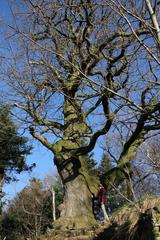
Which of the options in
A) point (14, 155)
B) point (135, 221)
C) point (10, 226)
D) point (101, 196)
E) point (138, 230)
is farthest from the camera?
point (10, 226)

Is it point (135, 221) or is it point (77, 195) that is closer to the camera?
point (135, 221)

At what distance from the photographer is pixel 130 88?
8.25 m

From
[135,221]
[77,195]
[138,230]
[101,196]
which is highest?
[77,195]

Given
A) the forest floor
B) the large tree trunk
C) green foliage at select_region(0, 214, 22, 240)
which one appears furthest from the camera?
green foliage at select_region(0, 214, 22, 240)

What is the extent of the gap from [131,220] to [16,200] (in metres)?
31.9

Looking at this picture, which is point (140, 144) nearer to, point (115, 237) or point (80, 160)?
point (80, 160)

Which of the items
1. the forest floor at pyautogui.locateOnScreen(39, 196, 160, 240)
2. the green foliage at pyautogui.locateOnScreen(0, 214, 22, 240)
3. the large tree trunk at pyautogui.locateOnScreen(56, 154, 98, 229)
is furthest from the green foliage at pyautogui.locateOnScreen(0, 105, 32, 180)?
the forest floor at pyautogui.locateOnScreen(39, 196, 160, 240)

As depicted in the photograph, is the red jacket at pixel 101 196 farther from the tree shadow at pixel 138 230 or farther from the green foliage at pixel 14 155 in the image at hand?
the green foliage at pixel 14 155

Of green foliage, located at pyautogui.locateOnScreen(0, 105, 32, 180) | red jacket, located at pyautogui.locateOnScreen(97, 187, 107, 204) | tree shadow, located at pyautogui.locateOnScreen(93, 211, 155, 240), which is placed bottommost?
tree shadow, located at pyautogui.locateOnScreen(93, 211, 155, 240)

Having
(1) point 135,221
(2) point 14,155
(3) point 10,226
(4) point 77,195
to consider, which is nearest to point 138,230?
(1) point 135,221

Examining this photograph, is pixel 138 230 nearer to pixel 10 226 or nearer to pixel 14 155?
pixel 14 155

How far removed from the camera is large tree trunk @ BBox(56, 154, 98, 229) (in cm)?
1318

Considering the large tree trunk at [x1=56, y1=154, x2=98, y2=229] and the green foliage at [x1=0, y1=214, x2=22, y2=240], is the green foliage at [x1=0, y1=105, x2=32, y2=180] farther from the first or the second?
the large tree trunk at [x1=56, y1=154, x2=98, y2=229]

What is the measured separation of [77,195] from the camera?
1366cm
